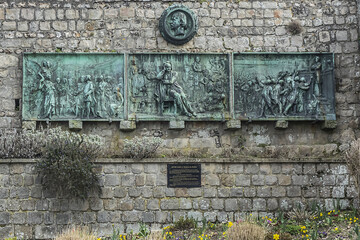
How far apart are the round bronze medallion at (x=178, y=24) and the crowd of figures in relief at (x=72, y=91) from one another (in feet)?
5.04

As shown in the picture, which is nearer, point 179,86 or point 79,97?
point 79,97

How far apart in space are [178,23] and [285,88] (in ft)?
9.85

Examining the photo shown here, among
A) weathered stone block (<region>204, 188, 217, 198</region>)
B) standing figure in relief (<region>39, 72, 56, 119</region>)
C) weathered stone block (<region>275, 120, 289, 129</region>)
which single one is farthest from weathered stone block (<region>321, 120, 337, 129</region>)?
standing figure in relief (<region>39, 72, 56, 119</region>)

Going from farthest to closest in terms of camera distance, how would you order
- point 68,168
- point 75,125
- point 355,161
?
point 75,125 → point 68,168 → point 355,161

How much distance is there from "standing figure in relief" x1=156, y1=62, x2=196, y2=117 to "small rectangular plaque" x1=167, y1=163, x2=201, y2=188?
1834 mm

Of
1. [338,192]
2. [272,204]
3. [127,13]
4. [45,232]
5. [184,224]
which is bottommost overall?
[45,232]

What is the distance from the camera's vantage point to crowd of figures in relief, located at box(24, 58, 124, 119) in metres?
12.2

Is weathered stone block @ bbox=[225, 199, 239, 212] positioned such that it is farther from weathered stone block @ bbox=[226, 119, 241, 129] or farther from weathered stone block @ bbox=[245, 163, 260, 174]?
weathered stone block @ bbox=[226, 119, 241, 129]

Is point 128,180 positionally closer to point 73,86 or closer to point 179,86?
point 179,86

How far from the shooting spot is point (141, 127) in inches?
490

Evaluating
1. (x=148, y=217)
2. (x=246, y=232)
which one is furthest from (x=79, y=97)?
(x=246, y=232)

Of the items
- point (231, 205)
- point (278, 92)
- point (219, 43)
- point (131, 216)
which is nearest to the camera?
point (131, 216)

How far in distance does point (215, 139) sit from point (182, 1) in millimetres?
3490

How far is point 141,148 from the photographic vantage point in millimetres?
11086
